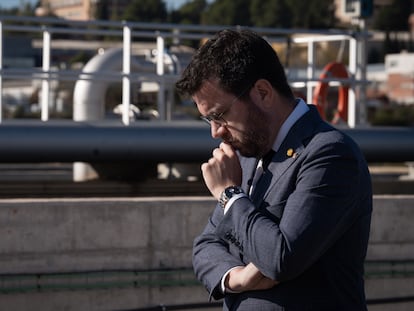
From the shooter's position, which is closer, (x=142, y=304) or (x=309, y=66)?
(x=142, y=304)

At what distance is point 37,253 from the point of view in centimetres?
656

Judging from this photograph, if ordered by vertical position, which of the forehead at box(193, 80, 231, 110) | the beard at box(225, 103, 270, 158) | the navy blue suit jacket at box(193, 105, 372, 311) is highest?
the forehead at box(193, 80, 231, 110)

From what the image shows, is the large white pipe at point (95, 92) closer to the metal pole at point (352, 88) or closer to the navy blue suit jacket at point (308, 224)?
the metal pole at point (352, 88)

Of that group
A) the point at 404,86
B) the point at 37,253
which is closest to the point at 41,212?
the point at 37,253

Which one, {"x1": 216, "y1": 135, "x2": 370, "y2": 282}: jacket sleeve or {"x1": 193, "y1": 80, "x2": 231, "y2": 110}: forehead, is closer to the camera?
{"x1": 216, "y1": 135, "x2": 370, "y2": 282}: jacket sleeve

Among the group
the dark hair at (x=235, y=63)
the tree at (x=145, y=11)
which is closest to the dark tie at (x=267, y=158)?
the dark hair at (x=235, y=63)

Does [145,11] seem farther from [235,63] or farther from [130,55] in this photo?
[235,63]

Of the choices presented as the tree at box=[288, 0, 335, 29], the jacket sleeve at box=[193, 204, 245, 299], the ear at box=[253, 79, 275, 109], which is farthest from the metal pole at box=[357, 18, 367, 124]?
the tree at box=[288, 0, 335, 29]

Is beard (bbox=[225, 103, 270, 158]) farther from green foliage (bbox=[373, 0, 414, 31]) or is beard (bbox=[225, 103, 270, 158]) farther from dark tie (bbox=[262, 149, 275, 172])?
green foliage (bbox=[373, 0, 414, 31])

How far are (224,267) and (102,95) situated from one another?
11.1 meters

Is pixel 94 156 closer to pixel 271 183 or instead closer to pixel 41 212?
pixel 41 212

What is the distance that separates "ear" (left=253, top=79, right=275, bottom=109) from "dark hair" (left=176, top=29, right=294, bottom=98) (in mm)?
15

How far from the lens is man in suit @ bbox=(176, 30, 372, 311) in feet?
10.1

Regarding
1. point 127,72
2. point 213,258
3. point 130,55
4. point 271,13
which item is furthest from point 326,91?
point 271,13
